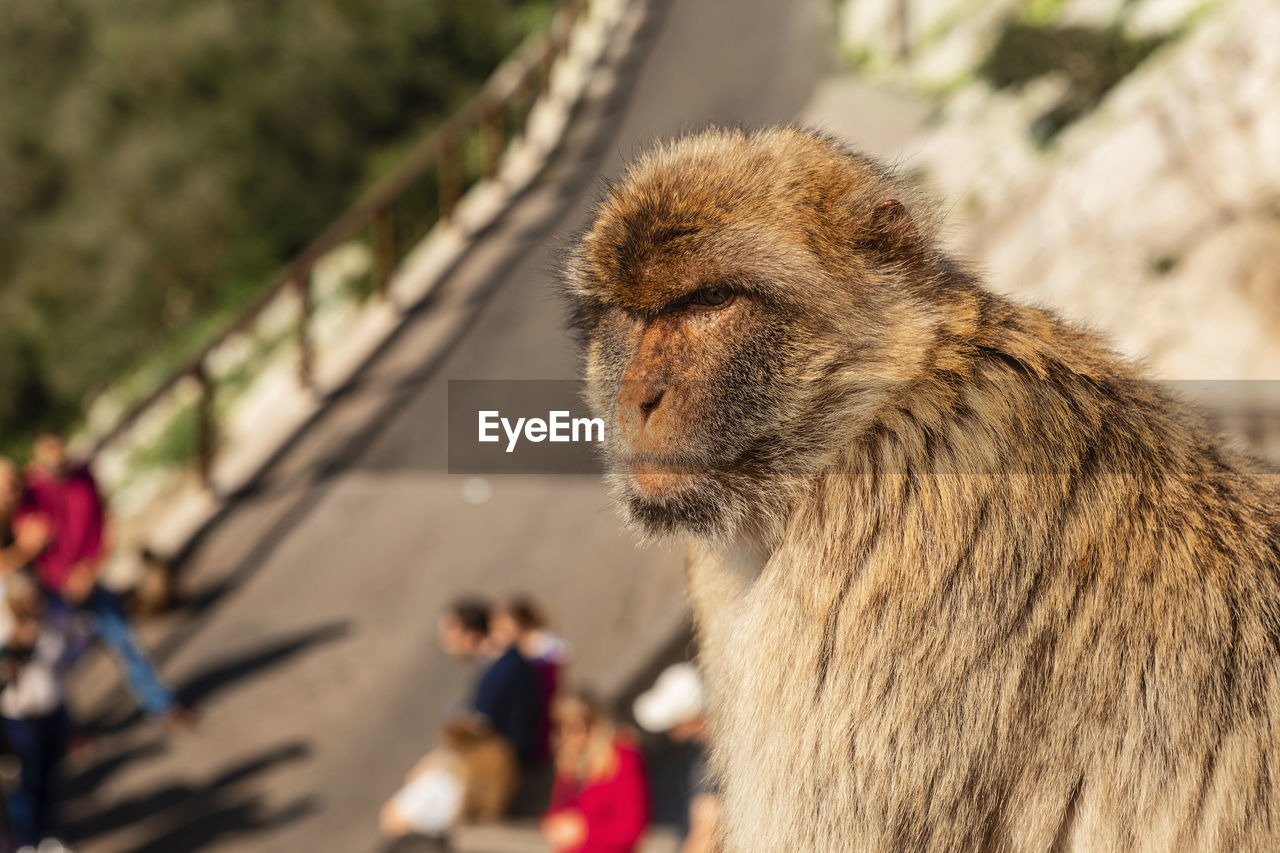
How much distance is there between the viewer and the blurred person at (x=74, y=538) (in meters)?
5.04

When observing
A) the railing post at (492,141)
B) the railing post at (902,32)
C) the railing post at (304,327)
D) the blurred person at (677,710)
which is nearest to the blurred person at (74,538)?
the railing post at (304,327)

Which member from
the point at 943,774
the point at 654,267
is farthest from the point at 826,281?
the point at 943,774

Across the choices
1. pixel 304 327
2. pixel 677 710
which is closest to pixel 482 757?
pixel 677 710

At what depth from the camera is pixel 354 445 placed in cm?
760

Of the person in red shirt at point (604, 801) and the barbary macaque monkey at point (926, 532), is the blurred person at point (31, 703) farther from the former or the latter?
the barbary macaque monkey at point (926, 532)

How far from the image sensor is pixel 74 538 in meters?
5.07

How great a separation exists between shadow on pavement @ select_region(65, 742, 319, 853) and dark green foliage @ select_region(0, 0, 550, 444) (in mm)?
13096

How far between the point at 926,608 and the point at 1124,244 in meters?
6.72

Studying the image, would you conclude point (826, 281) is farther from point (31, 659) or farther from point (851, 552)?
point (31, 659)

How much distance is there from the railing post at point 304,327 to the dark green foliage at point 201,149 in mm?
10059

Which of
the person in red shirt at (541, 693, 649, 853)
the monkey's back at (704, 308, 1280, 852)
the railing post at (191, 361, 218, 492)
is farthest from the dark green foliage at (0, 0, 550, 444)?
the monkey's back at (704, 308, 1280, 852)

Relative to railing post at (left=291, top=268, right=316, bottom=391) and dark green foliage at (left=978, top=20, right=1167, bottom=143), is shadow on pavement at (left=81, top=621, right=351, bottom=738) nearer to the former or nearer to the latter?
railing post at (left=291, top=268, right=316, bottom=391)

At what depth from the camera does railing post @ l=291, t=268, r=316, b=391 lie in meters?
7.50

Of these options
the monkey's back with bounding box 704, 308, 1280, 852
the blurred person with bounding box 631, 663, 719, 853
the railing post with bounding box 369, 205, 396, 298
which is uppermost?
the railing post with bounding box 369, 205, 396, 298
